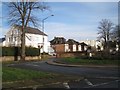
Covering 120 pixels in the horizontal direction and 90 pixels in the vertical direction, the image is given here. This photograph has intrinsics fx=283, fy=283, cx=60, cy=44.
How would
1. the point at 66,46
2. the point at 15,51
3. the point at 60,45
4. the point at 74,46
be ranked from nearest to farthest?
1. the point at 15,51
2. the point at 66,46
3. the point at 60,45
4. the point at 74,46

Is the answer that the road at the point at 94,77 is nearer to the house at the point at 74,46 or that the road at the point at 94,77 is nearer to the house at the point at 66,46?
the house at the point at 66,46

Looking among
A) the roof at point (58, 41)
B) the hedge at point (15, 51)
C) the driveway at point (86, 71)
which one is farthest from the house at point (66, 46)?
the driveway at point (86, 71)

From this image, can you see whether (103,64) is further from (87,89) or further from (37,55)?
(37,55)

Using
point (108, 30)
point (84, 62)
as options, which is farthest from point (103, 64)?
point (108, 30)

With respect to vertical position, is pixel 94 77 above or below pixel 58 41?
below

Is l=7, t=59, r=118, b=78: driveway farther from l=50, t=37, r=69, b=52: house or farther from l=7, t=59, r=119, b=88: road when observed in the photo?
l=50, t=37, r=69, b=52: house

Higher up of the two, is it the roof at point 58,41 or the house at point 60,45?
the roof at point 58,41

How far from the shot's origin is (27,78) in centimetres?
1611

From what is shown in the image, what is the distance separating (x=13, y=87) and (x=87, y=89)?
11.3 feet

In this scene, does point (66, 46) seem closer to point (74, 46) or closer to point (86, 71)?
point (74, 46)

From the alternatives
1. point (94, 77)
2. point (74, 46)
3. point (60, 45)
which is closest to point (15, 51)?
point (94, 77)

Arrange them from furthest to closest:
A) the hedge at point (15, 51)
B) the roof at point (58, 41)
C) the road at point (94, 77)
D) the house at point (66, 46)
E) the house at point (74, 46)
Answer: the roof at point (58, 41) → the house at point (74, 46) → the house at point (66, 46) → the hedge at point (15, 51) → the road at point (94, 77)

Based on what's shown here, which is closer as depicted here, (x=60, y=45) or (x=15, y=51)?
(x=15, y=51)

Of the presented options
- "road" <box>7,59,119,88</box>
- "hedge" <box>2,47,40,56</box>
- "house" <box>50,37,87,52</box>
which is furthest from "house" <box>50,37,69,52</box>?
"road" <box>7,59,119,88</box>
